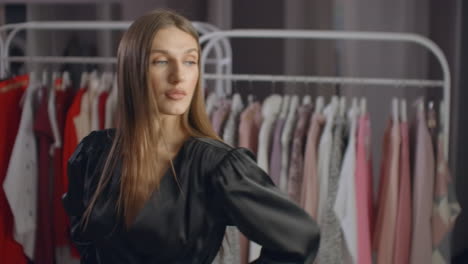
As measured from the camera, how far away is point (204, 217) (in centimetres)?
102

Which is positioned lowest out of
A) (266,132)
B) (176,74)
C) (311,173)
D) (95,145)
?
(311,173)

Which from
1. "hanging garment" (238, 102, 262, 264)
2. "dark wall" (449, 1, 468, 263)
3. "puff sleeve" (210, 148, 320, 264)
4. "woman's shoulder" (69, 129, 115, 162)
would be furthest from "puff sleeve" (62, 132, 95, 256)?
"dark wall" (449, 1, 468, 263)

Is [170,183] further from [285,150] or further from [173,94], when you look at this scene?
[285,150]

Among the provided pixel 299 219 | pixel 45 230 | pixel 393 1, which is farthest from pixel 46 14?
pixel 299 219

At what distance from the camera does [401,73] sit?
3.17 m

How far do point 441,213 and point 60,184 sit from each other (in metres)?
1.18

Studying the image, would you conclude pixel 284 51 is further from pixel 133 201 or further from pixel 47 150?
pixel 133 201

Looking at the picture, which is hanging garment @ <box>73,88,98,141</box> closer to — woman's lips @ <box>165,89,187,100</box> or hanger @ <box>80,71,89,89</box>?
hanger @ <box>80,71,89,89</box>

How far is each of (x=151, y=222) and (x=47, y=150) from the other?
1.42 m

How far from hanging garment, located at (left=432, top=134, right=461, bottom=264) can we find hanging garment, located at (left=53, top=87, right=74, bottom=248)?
45.4 inches

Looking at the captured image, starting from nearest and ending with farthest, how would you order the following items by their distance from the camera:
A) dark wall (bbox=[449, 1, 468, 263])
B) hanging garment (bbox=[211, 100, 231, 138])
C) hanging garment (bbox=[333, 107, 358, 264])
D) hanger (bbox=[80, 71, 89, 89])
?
1. hanging garment (bbox=[333, 107, 358, 264])
2. hanging garment (bbox=[211, 100, 231, 138])
3. hanger (bbox=[80, 71, 89, 89])
4. dark wall (bbox=[449, 1, 468, 263])

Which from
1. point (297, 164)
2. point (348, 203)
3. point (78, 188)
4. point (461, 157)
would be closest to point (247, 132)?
point (297, 164)

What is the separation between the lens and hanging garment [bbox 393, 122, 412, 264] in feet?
6.77

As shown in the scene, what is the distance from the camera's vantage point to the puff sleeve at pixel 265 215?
985 mm
